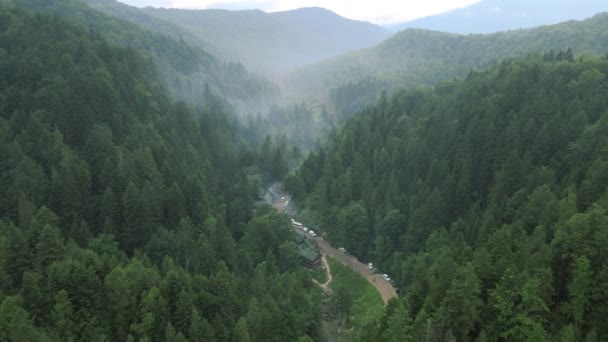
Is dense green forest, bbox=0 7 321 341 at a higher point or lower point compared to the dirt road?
higher

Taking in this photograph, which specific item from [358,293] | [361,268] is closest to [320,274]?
[361,268]

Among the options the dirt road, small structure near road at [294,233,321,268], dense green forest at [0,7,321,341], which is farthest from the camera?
small structure near road at [294,233,321,268]

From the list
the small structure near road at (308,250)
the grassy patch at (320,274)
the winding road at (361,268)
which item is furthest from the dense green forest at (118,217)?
the winding road at (361,268)

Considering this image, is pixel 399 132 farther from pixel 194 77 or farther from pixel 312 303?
pixel 194 77

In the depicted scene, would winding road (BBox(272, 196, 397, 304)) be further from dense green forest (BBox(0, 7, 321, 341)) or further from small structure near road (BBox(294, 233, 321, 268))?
dense green forest (BBox(0, 7, 321, 341))

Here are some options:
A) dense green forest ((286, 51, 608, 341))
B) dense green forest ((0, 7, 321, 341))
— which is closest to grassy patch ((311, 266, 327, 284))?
dense green forest ((0, 7, 321, 341))

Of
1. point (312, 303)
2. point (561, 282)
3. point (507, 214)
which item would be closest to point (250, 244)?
point (312, 303)
